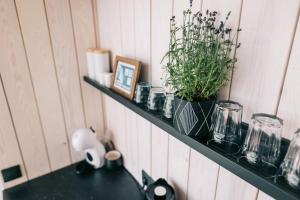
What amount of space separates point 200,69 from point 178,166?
0.51 m

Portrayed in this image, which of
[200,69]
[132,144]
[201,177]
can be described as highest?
[200,69]

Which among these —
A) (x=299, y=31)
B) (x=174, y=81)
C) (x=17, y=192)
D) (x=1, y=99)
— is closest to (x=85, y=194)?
(x=17, y=192)

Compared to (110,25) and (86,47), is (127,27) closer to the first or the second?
(110,25)

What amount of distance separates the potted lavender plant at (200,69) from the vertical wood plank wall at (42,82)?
0.86 m

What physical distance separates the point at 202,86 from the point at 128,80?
0.50 meters

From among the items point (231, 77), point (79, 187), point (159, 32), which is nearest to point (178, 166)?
point (231, 77)

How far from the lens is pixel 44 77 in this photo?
1.25 meters

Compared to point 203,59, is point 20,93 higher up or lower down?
lower down

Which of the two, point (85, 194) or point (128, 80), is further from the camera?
point (85, 194)

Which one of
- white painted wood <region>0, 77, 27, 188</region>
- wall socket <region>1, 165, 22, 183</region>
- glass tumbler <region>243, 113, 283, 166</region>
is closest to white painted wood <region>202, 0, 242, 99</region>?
glass tumbler <region>243, 113, 283, 166</region>

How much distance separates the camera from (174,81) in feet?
2.14

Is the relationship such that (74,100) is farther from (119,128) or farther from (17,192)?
(17,192)

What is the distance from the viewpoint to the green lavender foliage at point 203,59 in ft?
1.94

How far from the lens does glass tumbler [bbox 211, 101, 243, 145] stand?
0.61 meters
